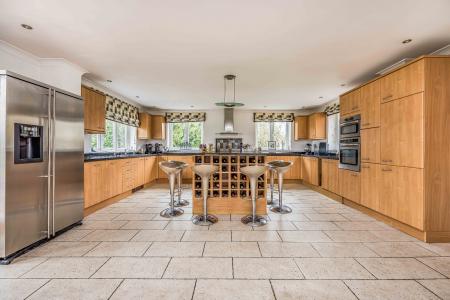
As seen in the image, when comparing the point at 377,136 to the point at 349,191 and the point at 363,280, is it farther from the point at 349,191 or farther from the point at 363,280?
the point at 363,280

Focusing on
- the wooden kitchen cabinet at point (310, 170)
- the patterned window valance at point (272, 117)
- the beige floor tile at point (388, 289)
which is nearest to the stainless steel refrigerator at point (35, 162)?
the beige floor tile at point (388, 289)

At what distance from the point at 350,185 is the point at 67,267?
4.18 metres

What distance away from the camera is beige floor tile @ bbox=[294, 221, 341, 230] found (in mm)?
3066

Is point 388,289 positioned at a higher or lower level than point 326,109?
lower

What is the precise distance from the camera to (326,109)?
6645 mm

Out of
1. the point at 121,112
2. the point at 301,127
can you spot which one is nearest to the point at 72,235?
the point at 121,112

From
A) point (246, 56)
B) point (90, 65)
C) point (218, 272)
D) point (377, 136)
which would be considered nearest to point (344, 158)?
point (377, 136)

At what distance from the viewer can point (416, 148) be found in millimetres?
2680

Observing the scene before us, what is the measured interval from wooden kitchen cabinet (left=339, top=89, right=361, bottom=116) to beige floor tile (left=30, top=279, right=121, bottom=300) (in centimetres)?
413

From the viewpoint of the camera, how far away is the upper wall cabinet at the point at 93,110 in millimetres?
3961

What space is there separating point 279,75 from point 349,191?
2.45 meters

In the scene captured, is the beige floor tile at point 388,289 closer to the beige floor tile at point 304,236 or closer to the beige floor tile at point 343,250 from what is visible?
the beige floor tile at point 343,250

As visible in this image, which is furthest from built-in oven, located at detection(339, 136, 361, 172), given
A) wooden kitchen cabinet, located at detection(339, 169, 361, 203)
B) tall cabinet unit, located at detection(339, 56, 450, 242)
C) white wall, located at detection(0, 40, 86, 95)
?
white wall, located at detection(0, 40, 86, 95)

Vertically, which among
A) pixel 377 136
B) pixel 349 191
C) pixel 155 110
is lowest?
pixel 349 191
